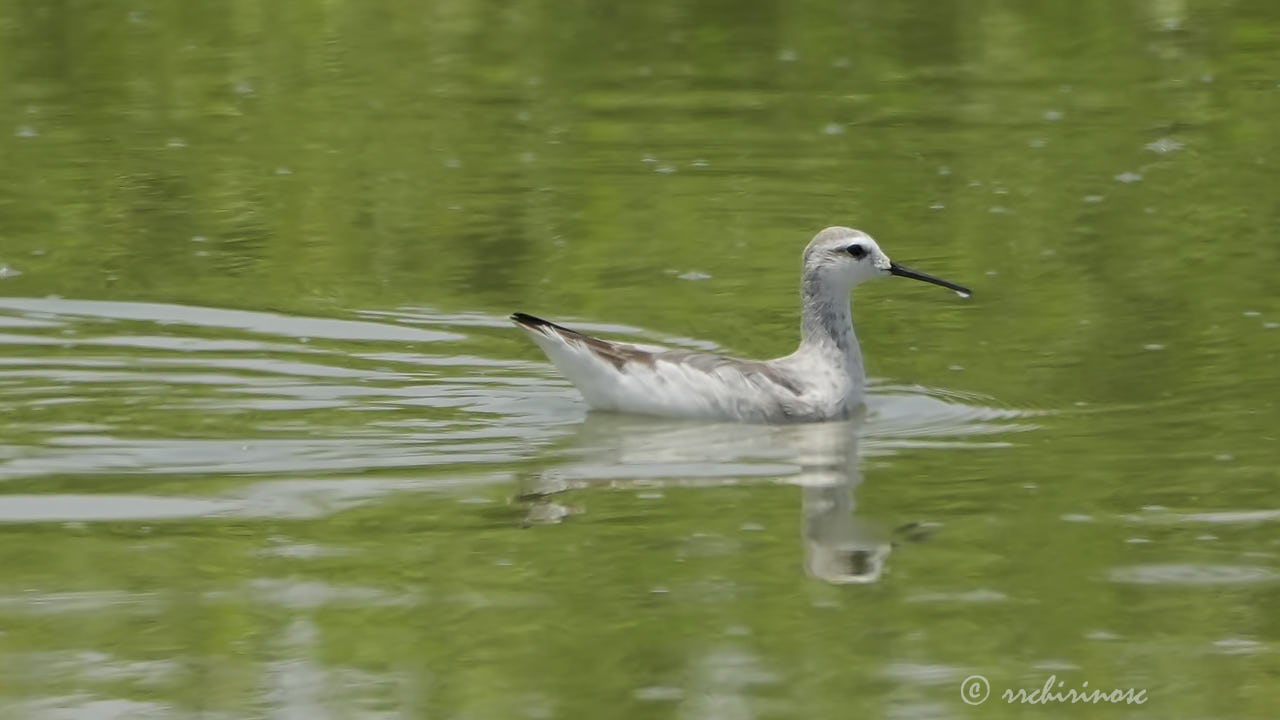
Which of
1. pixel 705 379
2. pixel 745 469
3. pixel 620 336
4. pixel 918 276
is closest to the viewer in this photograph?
pixel 745 469

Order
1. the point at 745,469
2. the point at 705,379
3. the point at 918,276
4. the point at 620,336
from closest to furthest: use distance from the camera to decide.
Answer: the point at 745,469, the point at 705,379, the point at 918,276, the point at 620,336

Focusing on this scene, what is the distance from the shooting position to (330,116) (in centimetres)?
2181

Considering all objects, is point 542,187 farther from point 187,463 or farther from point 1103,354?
point 187,463

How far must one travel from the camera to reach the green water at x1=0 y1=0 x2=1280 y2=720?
9.04 m

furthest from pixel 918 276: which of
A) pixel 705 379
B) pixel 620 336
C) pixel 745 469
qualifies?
pixel 745 469

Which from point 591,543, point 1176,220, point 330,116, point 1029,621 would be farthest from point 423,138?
point 1029,621

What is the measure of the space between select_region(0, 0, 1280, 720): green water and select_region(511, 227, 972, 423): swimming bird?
0.18 m

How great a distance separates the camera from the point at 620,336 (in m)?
15.0

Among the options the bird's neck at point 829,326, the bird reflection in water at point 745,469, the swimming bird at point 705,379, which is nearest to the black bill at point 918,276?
the bird's neck at point 829,326

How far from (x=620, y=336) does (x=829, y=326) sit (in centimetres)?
172

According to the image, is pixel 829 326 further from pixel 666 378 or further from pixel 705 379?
pixel 666 378

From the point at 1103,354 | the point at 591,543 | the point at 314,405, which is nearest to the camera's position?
the point at 591,543

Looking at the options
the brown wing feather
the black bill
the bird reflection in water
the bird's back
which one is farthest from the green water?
the black bill

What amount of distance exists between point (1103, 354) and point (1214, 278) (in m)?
2.02
